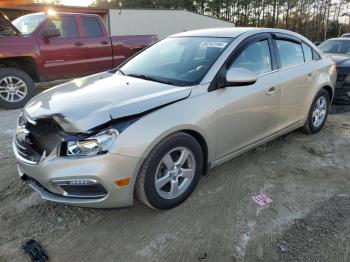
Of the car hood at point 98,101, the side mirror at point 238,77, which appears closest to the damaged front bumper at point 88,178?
the car hood at point 98,101

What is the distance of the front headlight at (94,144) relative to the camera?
9.00 feet

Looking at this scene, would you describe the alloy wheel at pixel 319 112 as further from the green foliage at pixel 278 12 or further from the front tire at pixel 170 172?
the green foliage at pixel 278 12

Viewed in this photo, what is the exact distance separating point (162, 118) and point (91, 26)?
6.25 meters

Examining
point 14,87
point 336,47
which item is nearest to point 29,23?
point 14,87

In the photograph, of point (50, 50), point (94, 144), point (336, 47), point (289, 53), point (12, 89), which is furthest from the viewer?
point (336, 47)

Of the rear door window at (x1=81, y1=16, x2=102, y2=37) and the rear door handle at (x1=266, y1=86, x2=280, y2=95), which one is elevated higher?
the rear door window at (x1=81, y1=16, x2=102, y2=37)

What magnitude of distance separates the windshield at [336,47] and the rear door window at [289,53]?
4340 millimetres

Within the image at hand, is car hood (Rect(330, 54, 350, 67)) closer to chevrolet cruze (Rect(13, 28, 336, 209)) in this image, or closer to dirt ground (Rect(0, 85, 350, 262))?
chevrolet cruze (Rect(13, 28, 336, 209))

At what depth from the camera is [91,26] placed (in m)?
8.45

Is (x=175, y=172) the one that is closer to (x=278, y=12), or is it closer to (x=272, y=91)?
(x=272, y=91)

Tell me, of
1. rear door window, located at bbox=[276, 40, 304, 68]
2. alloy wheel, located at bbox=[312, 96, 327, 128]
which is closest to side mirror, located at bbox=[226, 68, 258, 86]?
rear door window, located at bbox=[276, 40, 304, 68]

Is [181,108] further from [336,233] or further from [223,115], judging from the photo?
[336,233]

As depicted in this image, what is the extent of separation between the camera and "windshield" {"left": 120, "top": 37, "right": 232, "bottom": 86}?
3.59m

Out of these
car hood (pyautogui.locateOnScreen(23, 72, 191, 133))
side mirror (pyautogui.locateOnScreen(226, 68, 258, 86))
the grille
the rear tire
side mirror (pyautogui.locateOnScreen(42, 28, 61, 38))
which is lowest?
the rear tire
